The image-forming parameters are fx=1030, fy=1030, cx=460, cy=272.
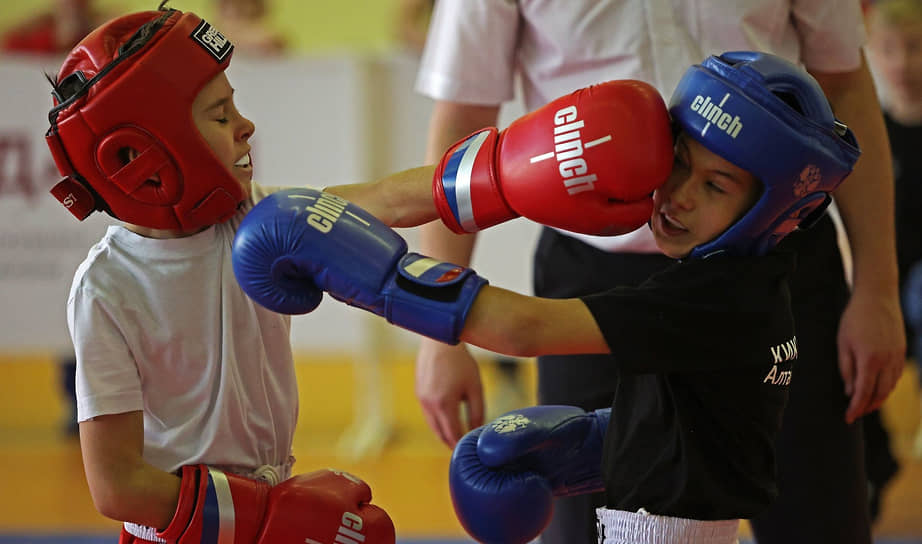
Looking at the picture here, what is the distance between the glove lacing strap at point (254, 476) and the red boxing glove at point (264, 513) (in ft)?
0.17

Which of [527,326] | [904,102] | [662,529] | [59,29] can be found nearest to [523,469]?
[662,529]

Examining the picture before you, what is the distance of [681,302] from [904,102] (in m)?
3.38

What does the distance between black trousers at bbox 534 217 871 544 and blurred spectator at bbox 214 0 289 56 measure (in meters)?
4.20

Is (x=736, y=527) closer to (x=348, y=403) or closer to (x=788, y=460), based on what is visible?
(x=788, y=460)

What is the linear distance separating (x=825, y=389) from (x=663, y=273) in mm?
664

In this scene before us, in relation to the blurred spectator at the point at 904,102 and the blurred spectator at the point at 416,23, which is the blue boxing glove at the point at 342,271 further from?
the blurred spectator at the point at 416,23

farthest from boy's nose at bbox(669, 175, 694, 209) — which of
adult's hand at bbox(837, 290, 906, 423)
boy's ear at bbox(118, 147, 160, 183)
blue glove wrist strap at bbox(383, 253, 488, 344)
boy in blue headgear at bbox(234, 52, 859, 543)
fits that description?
boy's ear at bbox(118, 147, 160, 183)

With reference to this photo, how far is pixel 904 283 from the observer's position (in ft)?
14.0

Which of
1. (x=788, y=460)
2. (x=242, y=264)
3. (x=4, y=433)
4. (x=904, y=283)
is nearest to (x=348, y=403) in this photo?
(x=4, y=433)

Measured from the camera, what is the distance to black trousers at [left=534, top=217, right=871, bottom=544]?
1.90 meters

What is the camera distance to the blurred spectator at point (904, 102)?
13.8ft

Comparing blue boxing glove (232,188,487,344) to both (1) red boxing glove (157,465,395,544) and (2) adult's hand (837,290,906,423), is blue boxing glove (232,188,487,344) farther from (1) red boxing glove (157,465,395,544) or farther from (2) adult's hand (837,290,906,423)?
(2) adult's hand (837,290,906,423)

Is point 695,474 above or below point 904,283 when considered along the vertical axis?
above

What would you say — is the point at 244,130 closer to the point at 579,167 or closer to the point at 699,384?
the point at 579,167
